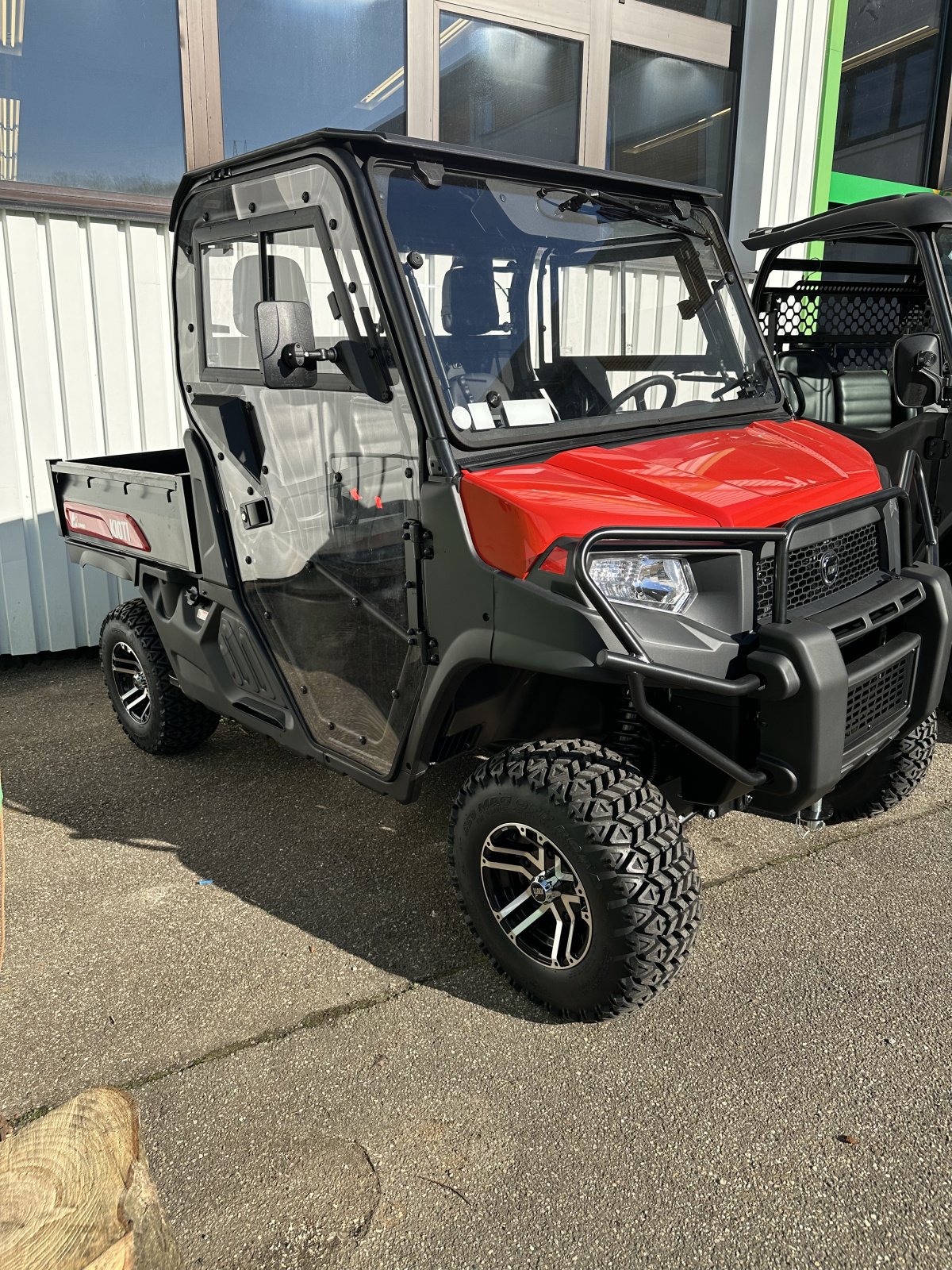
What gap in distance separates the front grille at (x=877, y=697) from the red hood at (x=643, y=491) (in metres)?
0.47

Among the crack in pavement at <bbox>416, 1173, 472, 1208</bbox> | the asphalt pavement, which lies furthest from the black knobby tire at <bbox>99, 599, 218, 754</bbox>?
the crack in pavement at <bbox>416, 1173, 472, 1208</bbox>

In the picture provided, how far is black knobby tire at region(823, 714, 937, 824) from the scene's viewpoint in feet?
10.4

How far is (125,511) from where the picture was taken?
3.83 m

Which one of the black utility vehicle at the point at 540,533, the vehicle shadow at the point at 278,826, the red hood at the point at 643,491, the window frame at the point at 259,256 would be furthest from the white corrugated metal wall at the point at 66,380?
the red hood at the point at 643,491

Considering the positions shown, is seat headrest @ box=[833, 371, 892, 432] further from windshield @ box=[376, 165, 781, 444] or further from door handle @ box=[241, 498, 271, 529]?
door handle @ box=[241, 498, 271, 529]

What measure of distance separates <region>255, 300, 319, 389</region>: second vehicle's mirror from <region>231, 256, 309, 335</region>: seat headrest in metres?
0.34

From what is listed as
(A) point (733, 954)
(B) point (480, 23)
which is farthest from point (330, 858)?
(B) point (480, 23)

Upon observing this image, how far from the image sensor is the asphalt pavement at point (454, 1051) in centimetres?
195

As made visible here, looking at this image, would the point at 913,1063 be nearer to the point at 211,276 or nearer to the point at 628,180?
the point at 628,180

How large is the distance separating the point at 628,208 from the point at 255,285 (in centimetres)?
119

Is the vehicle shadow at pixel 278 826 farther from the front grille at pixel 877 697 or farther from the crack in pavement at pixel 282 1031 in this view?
the front grille at pixel 877 697

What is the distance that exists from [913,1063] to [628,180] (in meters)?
2.62

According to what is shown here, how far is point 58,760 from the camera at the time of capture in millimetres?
4246

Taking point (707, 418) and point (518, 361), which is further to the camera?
point (707, 418)
